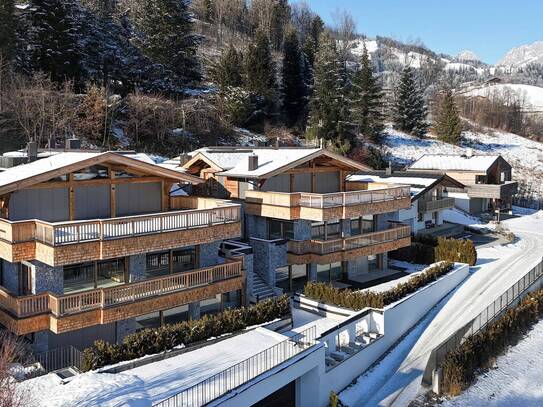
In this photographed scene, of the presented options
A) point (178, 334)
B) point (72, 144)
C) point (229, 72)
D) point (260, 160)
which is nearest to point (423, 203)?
point (260, 160)

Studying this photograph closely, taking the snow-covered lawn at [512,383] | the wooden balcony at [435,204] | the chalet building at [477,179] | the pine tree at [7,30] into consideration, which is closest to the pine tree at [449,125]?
the chalet building at [477,179]

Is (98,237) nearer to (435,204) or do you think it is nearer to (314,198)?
(314,198)

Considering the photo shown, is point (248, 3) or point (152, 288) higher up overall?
point (248, 3)

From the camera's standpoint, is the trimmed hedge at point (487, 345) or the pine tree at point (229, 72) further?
the pine tree at point (229, 72)

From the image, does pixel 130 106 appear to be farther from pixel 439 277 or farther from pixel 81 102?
pixel 439 277

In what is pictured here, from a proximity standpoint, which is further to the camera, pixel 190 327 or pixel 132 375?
pixel 190 327

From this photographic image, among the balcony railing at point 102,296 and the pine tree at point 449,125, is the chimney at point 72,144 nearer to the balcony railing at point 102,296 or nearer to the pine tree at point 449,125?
the balcony railing at point 102,296

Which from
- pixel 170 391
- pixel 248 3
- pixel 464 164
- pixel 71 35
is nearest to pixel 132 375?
pixel 170 391

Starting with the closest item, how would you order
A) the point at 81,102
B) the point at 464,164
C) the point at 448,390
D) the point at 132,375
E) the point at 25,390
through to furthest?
the point at 25,390 → the point at 132,375 → the point at 448,390 → the point at 81,102 → the point at 464,164
